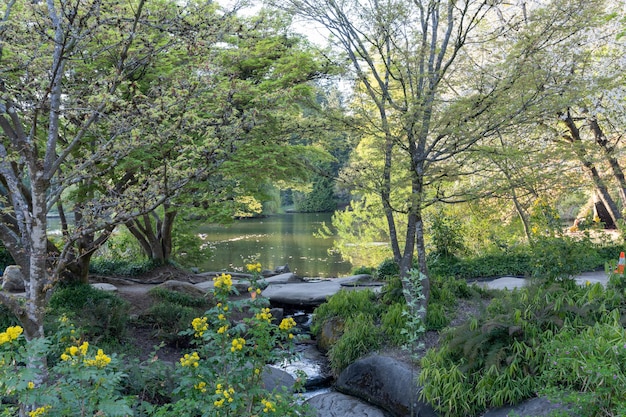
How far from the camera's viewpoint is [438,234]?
10344mm

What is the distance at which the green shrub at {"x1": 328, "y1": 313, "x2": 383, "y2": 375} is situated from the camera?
20.0ft

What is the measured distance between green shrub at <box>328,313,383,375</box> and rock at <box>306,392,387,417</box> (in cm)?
68

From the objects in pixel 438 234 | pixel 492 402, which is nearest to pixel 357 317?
pixel 492 402

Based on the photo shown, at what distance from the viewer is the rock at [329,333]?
6922 millimetres

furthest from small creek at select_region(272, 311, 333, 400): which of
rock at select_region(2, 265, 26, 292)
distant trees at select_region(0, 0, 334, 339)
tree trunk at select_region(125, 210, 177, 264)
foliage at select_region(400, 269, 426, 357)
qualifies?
tree trunk at select_region(125, 210, 177, 264)

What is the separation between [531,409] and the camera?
13.0 feet

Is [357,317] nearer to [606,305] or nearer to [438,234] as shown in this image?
[606,305]

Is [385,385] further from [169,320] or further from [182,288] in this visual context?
[182,288]

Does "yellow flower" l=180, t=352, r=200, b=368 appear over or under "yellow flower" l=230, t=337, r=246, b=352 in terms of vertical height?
under

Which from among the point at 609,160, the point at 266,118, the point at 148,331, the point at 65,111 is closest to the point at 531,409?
the point at 266,118

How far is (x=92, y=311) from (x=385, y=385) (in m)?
3.78

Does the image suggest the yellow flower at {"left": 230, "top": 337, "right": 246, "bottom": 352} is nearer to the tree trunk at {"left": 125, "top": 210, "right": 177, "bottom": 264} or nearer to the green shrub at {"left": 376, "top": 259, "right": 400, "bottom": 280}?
the green shrub at {"left": 376, "top": 259, "right": 400, "bottom": 280}

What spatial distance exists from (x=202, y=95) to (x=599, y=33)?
9.09 m

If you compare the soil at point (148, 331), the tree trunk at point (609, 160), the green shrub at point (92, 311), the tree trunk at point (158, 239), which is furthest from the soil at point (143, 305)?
the tree trunk at point (609, 160)
